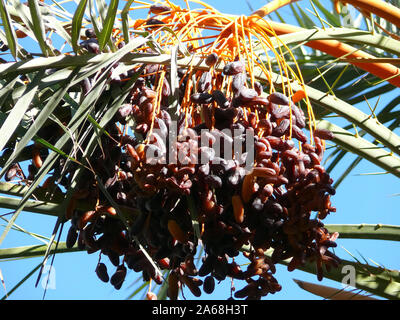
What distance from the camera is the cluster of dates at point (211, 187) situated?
1.06 metres

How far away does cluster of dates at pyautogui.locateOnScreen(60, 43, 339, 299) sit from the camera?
3.49 feet

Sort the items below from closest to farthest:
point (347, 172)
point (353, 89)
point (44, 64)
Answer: point (44, 64)
point (347, 172)
point (353, 89)

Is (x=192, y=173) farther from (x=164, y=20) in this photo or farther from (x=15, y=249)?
(x=15, y=249)

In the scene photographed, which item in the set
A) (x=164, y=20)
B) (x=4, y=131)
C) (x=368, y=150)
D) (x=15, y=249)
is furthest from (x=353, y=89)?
(x=4, y=131)

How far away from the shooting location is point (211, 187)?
3.51ft

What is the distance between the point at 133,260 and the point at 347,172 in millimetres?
1011

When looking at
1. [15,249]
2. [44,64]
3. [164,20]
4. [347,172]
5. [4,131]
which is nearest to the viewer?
[4,131]

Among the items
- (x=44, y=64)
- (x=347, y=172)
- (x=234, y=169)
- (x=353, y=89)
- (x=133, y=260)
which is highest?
(x=353, y=89)

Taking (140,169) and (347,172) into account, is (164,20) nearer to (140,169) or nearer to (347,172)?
(140,169)

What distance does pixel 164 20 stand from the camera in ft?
4.76

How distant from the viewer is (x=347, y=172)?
2014mm

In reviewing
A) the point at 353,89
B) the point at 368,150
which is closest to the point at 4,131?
the point at 368,150

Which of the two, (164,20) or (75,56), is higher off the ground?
(164,20)

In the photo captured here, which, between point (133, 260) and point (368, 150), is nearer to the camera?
point (133, 260)
